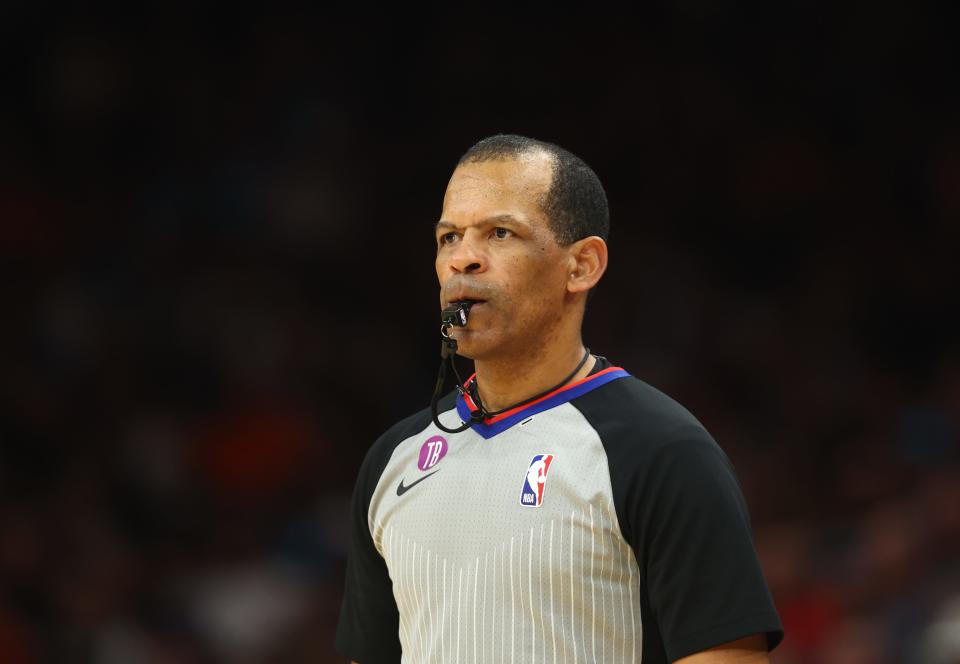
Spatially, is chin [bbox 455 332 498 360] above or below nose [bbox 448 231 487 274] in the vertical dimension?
below

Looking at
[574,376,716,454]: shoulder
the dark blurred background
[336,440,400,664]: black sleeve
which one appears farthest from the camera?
the dark blurred background

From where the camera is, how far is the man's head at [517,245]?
7.50 ft

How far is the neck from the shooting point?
2.36m

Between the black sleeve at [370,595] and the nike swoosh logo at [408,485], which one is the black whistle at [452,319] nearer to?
the nike swoosh logo at [408,485]

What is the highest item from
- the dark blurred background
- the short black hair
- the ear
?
the short black hair

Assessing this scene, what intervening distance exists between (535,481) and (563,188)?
486 mm

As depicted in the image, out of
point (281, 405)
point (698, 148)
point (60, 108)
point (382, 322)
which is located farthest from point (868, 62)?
point (60, 108)

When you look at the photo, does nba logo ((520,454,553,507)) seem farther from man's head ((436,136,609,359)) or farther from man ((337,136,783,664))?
man's head ((436,136,609,359))

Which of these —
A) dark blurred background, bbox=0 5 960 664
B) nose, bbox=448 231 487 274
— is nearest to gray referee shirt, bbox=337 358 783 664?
nose, bbox=448 231 487 274

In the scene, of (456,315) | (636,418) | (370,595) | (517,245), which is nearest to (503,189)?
(517,245)

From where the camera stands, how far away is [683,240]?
7.63 meters

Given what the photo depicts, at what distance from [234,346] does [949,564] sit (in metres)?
3.49

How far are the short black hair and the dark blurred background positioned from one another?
2.83 metres

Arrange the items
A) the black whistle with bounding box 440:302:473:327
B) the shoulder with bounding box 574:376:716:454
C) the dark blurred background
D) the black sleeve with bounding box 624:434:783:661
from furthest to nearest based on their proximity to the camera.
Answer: the dark blurred background, the black whistle with bounding box 440:302:473:327, the shoulder with bounding box 574:376:716:454, the black sleeve with bounding box 624:434:783:661
